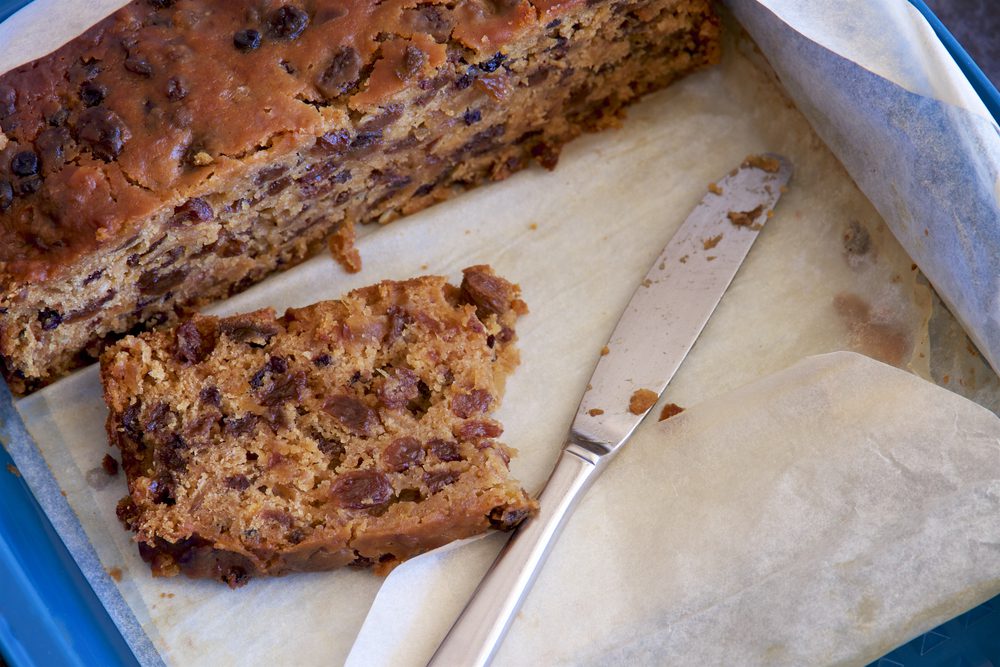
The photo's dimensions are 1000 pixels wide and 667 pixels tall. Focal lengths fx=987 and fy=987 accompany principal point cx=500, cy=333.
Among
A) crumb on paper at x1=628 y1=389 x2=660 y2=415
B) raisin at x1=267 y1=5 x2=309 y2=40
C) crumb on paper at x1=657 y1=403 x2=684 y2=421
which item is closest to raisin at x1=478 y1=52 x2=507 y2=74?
raisin at x1=267 y1=5 x2=309 y2=40

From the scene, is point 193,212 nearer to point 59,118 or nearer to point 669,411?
point 59,118

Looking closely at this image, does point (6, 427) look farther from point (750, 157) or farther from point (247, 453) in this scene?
point (750, 157)

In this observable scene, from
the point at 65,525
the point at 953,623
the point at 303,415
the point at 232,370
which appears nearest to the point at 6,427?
the point at 65,525

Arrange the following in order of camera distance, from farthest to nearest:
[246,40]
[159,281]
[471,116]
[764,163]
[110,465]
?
[764,163], [471,116], [159,281], [110,465], [246,40]

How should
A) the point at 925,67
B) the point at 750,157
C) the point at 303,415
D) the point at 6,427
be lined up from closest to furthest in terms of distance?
the point at 925,67 < the point at 303,415 < the point at 6,427 < the point at 750,157

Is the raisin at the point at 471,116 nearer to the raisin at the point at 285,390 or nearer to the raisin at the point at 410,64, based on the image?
the raisin at the point at 410,64

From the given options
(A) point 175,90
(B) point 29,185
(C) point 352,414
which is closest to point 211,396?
(C) point 352,414
